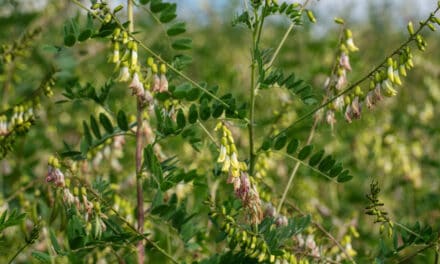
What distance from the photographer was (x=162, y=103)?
2113mm

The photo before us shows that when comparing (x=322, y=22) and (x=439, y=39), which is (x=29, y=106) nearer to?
(x=322, y=22)

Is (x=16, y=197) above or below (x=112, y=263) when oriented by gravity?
above

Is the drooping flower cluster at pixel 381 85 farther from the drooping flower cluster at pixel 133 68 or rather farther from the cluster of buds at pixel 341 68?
the drooping flower cluster at pixel 133 68

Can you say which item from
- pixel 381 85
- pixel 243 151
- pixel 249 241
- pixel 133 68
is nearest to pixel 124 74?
pixel 133 68

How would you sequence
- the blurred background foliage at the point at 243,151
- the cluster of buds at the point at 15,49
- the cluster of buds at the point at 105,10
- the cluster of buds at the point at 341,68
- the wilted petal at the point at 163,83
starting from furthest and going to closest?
the blurred background foliage at the point at 243,151
the cluster of buds at the point at 15,49
the cluster of buds at the point at 341,68
the wilted petal at the point at 163,83
the cluster of buds at the point at 105,10

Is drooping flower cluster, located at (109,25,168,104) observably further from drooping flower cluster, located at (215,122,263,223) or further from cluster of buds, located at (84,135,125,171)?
cluster of buds, located at (84,135,125,171)

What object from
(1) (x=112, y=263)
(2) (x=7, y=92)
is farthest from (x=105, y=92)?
(2) (x=7, y=92)

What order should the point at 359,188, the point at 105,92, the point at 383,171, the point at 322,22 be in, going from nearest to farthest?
1. the point at 105,92
2. the point at 383,171
3. the point at 359,188
4. the point at 322,22

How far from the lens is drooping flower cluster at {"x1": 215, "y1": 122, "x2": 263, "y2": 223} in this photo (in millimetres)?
1809

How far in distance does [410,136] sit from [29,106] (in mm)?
2714

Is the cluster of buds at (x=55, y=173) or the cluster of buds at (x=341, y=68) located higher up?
the cluster of buds at (x=341, y=68)

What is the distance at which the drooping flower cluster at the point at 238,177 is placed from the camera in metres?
1.81

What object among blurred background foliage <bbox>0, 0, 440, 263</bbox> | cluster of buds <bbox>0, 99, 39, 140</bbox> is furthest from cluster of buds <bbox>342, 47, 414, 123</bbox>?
cluster of buds <bbox>0, 99, 39, 140</bbox>

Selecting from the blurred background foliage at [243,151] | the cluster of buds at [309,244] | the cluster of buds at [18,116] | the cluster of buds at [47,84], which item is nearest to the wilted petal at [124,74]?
the blurred background foliage at [243,151]
